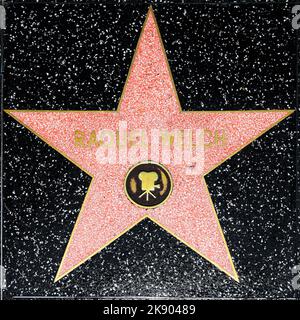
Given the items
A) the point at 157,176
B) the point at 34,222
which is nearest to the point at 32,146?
the point at 34,222

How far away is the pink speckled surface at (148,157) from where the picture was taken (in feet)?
4.38

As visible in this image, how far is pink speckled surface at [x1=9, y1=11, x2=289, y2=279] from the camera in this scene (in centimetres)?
133

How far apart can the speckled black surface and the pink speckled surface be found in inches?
1.0

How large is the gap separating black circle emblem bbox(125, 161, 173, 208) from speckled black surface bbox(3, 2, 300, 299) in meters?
0.07

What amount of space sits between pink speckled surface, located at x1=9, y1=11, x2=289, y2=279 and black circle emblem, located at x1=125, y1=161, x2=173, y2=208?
0.02 metres

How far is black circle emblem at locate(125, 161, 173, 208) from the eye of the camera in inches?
52.7

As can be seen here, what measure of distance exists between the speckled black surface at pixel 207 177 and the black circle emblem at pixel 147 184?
68 millimetres

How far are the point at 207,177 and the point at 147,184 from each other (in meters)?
0.17

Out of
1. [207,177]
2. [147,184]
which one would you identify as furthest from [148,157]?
[207,177]

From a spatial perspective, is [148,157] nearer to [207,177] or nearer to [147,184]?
[147,184]

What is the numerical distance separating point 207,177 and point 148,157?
18 centimetres

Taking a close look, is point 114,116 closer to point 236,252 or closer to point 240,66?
point 240,66

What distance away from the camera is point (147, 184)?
52.9 inches

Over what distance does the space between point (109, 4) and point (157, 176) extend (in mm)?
521
